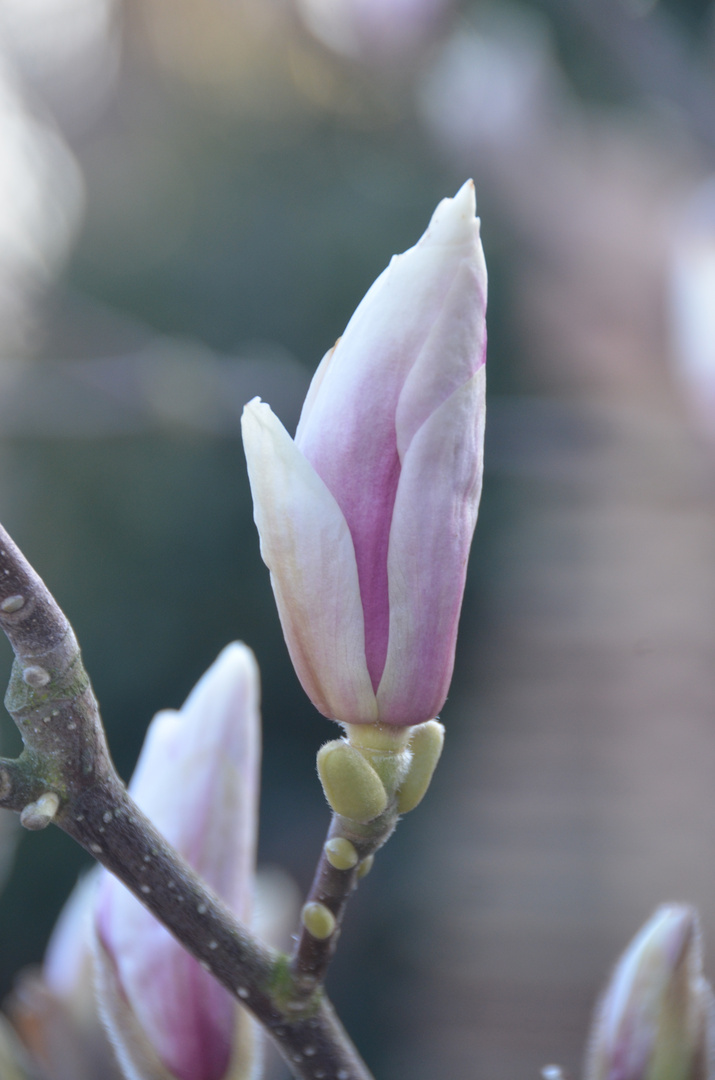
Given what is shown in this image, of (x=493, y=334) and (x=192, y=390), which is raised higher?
(x=493, y=334)

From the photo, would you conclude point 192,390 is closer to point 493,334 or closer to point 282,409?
point 282,409

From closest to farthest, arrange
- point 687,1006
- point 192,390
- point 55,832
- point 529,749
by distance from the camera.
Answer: point 687,1006 < point 192,390 < point 55,832 < point 529,749

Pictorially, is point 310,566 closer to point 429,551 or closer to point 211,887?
point 429,551

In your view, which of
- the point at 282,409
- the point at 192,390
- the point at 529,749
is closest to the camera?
the point at 192,390

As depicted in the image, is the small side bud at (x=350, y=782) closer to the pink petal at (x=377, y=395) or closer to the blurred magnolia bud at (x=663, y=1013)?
the pink petal at (x=377, y=395)

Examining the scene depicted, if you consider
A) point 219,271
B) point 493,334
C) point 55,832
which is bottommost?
point 55,832

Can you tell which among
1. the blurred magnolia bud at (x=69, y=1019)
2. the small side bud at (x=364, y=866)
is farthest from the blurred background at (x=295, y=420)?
the small side bud at (x=364, y=866)

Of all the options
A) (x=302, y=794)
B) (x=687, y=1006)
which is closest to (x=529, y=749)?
(x=302, y=794)

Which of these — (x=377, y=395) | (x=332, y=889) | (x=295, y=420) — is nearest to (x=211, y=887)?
(x=332, y=889)
